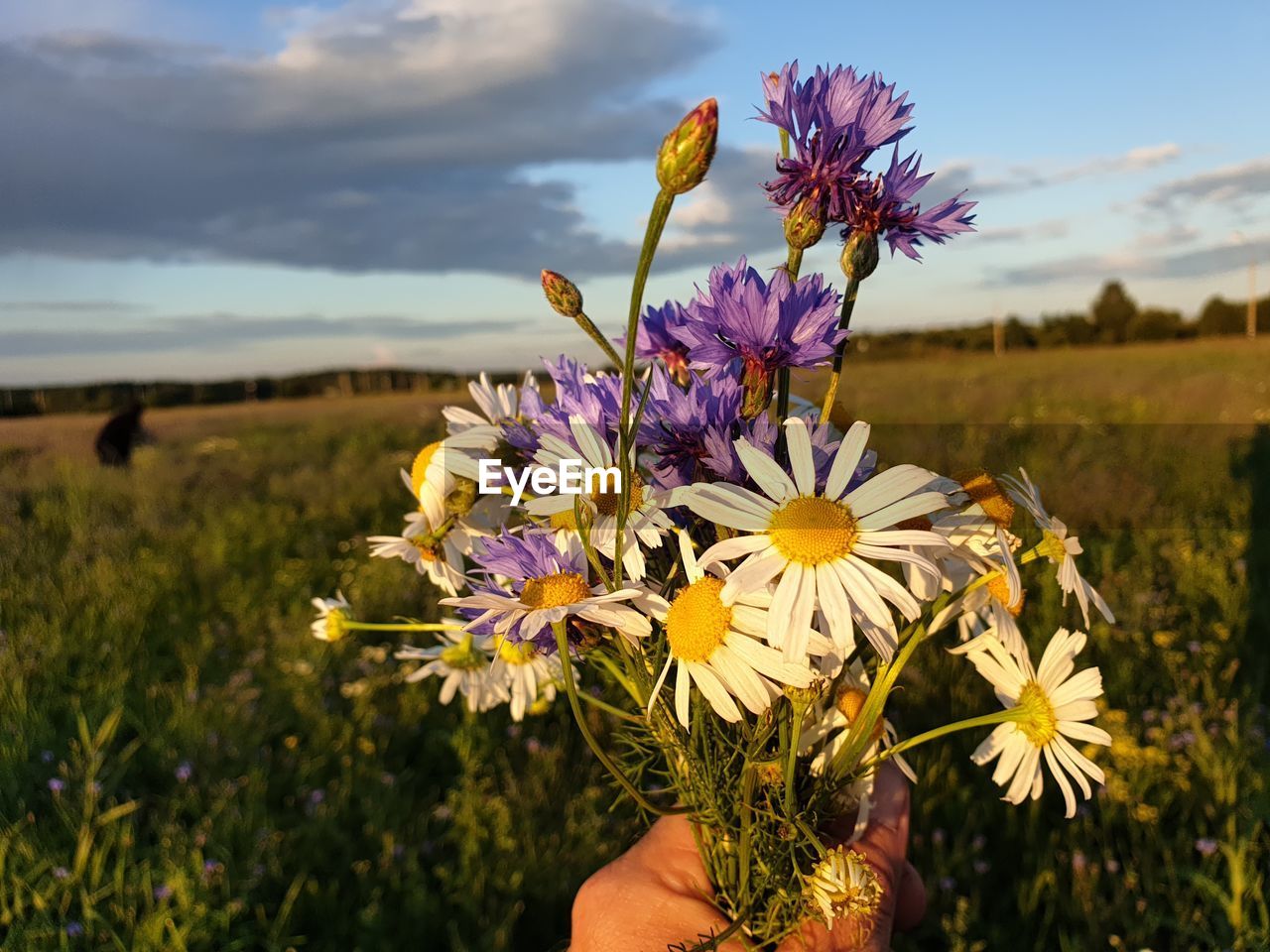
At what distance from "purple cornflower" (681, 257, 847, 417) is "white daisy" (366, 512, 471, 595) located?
0.40 meters

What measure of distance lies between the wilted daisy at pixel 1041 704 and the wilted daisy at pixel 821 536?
30 centimetres

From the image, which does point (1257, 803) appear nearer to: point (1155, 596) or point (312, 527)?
point (1155, 596)

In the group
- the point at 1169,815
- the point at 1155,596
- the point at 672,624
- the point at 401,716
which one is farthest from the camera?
the point at 1155,596

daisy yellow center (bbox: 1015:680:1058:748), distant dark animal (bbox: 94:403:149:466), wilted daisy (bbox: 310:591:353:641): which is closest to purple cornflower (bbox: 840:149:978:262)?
daisy yellow center (bbox: 1015:680:1058:748)

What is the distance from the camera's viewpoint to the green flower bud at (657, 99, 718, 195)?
68 cm

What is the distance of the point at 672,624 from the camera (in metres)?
0.84

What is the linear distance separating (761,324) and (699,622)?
0.30 meters

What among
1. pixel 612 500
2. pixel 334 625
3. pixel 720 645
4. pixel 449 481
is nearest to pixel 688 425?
pixel 612 500

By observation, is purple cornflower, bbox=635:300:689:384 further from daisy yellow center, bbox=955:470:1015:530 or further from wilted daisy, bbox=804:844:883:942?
wilted daisy, bbox=804:844:883:942

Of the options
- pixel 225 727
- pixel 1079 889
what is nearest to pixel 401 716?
pixel 225 727

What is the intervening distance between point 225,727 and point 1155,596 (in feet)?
12.1

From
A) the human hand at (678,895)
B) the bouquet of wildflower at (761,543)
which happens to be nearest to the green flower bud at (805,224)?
the bouquet of wildflower at (761,543)

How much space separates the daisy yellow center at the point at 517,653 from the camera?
43.1 inches

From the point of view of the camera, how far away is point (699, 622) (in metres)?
0.83
